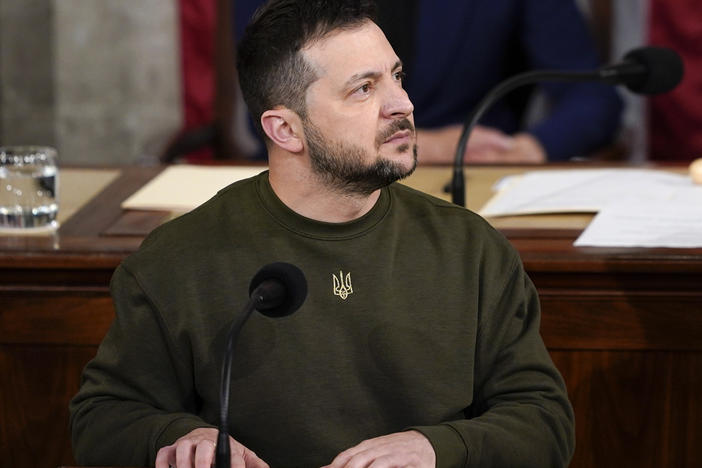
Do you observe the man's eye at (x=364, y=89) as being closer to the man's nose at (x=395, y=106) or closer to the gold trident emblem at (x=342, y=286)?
the man's nose at (x=395, y=106)

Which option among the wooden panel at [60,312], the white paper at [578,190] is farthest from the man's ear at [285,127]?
the white paper at [578,190]

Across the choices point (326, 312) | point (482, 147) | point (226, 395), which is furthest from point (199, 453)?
point (482, 147)

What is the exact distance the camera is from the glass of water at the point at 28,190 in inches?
78.7

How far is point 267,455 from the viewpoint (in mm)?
1517

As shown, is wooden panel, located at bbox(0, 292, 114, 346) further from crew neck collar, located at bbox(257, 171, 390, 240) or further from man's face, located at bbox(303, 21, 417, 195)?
man's face, located at bbox(303, 21, 417, 195)

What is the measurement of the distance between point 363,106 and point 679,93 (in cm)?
237

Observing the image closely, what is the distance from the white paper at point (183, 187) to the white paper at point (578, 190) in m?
0.47

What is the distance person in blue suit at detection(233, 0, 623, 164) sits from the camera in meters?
3.15

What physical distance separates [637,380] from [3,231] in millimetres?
993

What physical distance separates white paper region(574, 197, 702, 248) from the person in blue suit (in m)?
1.08

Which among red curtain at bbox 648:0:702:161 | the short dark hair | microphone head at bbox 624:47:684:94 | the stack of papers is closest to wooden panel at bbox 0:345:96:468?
the short dark hair

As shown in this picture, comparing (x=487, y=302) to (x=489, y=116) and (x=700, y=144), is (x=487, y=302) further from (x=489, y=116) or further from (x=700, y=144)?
(x=700, y=144)

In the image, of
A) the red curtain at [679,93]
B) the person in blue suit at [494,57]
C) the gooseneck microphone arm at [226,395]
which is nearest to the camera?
the gooseneck microphone arm at [226,395]

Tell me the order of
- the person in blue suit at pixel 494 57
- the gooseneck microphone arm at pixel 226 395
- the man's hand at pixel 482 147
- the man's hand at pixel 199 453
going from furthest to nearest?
the person in blue suit at pixel 494 57
the man's hand at pixel 482 147
the man's hand at pixel 199 453
the gooseneck microphone arm at pixel 226 395
